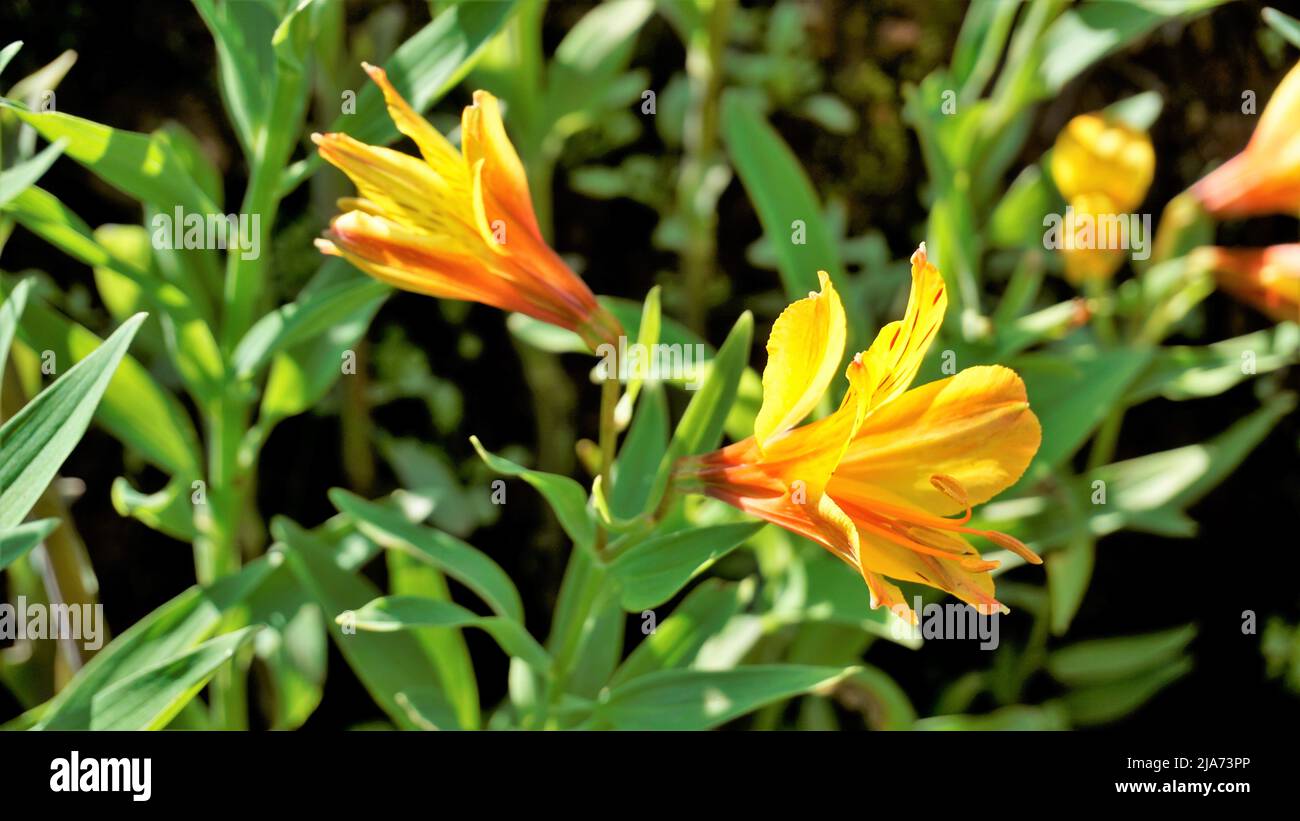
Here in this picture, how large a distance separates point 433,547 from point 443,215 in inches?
10.2

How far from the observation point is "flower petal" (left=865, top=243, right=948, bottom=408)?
62 centimetres

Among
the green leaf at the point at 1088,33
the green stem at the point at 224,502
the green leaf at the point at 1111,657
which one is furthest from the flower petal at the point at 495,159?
the green leaf at the point at 1111,657

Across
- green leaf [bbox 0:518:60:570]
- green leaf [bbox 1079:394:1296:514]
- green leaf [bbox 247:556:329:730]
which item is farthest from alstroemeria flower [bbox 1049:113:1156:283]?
green leaf [bbox 0:518:60:570]

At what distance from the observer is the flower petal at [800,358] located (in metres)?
0.61

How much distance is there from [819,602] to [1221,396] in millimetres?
695

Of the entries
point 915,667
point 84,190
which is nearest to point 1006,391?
point 915,667

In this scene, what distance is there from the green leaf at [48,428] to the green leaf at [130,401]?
178mm

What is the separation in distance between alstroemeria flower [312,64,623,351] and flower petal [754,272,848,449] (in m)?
0.19

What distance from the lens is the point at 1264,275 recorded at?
1029 mm

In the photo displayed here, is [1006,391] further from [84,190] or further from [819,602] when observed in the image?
[84,190]

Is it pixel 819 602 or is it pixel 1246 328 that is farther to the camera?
pixel 1246 328

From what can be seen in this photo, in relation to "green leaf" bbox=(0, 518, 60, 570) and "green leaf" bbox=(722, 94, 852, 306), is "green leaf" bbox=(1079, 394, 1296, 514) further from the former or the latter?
"green leaf" bbox=(0, 518, 60, 570)

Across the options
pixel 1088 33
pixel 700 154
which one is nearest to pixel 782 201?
pixel 700 154

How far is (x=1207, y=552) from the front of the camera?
1.38 m
